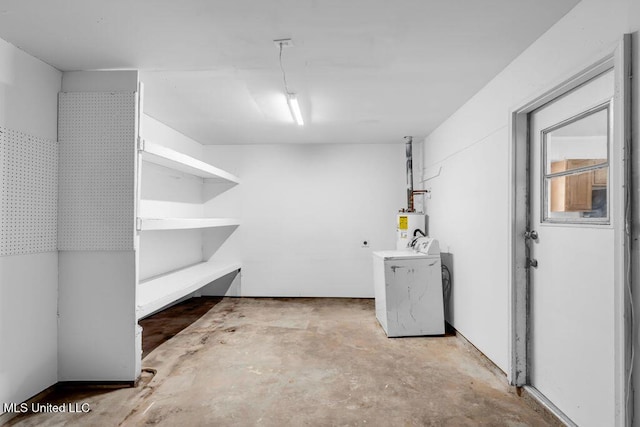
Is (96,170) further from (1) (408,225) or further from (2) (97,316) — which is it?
(1) (408,225)

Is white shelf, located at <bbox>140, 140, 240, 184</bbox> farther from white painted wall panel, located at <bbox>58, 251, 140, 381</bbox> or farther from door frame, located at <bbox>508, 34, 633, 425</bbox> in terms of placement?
door frame, located at <bbox>508, 34, 633, 425</bbox>

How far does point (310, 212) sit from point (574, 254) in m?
3.89

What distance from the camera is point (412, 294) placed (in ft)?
12.4

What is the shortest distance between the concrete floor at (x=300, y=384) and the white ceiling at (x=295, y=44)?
2.44 metres

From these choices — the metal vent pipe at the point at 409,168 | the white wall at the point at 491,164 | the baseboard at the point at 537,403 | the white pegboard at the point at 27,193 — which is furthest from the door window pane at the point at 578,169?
the white pegboard at the point at 27,193

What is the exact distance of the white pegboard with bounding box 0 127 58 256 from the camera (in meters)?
2.24

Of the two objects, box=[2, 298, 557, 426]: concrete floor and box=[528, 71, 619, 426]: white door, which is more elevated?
box=[528, 71, 619, 426]: white door

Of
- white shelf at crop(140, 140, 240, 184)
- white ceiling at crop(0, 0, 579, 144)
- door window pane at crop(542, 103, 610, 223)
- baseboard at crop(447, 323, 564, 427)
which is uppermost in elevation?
white ceiling at crop(0, 0, 579, 144)

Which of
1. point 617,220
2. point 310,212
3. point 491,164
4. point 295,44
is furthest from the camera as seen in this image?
point 310,212

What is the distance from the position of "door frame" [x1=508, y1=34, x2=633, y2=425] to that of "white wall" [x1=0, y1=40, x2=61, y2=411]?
340cm

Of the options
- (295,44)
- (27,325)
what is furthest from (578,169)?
(27,325)

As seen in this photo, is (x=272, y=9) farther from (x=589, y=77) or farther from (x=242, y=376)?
(x=242, y=376)

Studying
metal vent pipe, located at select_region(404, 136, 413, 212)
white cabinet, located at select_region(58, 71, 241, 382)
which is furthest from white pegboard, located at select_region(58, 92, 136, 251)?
metal vent pipe, located at select_region(404, 136, 413, 212)

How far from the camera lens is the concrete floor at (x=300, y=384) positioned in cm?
224
